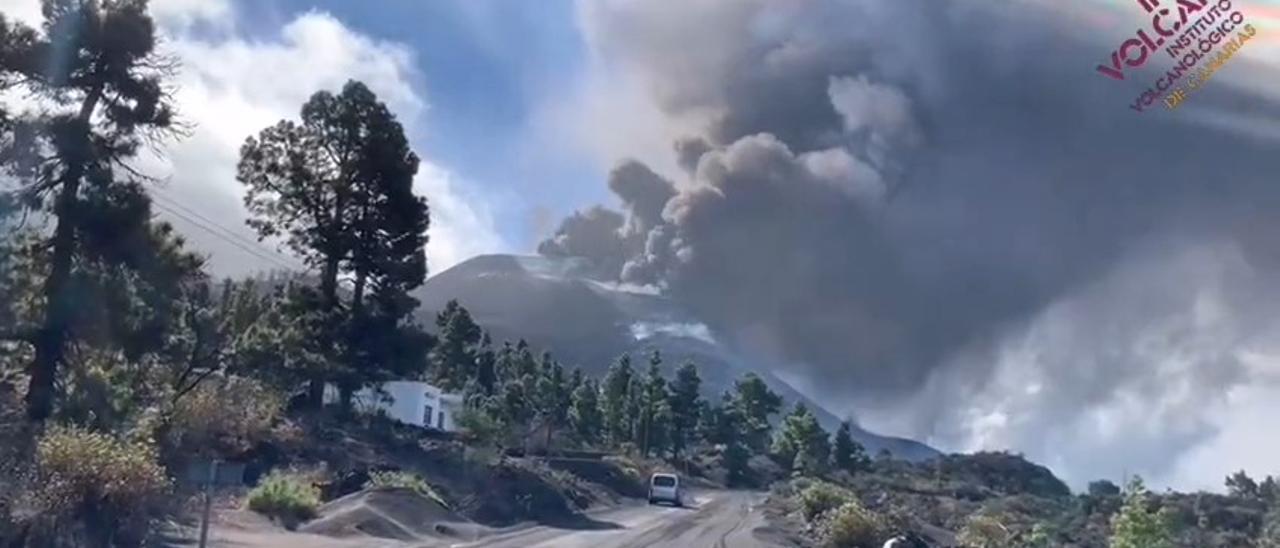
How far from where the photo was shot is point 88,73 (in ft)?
97.5

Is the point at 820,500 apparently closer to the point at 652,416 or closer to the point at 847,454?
the point at 847,454

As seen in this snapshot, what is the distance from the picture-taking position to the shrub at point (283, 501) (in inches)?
1490

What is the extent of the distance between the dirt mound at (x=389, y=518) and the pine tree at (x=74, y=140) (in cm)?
975

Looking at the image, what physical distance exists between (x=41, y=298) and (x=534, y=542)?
576 inches

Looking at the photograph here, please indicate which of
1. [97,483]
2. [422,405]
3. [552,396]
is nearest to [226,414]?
[97,483]

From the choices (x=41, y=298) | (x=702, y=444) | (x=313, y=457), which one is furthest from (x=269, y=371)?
(x=702, y=444)

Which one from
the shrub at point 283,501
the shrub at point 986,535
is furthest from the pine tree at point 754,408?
the shrub at point 283,501

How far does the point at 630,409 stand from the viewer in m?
115

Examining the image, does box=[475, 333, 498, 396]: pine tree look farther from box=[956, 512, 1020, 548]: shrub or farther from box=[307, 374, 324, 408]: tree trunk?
box=[956, 512, 1020, 548]: shrub

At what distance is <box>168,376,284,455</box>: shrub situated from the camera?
141 feet

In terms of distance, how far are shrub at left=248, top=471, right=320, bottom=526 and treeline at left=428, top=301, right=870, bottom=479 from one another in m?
52.8

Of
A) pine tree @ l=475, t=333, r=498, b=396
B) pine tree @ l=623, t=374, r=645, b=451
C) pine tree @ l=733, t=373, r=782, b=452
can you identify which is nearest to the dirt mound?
pine tree @ l=475, t=333, r=498, b=396

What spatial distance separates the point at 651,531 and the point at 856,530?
672 cm

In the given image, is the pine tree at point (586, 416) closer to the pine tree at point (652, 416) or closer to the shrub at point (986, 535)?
the pine tree at point (652, 416)
